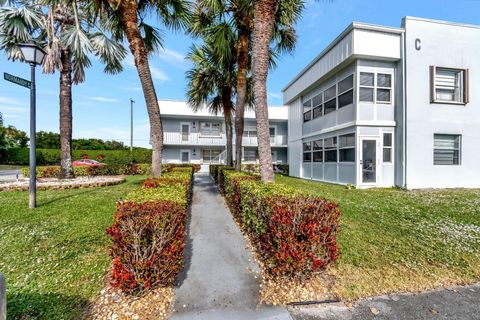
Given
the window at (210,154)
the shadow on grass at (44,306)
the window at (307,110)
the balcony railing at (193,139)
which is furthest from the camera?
the window at (210,154)

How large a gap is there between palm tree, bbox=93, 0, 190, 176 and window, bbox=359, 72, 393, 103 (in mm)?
7774

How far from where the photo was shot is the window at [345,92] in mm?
10305

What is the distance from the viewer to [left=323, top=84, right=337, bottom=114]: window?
11.5 meters

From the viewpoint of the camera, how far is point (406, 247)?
3836 millimetres

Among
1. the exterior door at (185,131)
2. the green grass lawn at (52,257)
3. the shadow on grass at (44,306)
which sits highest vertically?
the exterior door at (185,131)

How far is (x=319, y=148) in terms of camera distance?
1321cm

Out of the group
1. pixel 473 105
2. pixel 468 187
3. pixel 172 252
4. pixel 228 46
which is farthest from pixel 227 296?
pixel 473 105

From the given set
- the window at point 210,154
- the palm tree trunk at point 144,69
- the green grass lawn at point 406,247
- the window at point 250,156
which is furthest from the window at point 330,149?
the window at point 210,154

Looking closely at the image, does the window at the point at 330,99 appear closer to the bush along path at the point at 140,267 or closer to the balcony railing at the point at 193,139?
the bush along path at the point at 140,267

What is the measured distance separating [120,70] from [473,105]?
16.5 metres

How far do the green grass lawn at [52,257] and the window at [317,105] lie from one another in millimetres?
11576

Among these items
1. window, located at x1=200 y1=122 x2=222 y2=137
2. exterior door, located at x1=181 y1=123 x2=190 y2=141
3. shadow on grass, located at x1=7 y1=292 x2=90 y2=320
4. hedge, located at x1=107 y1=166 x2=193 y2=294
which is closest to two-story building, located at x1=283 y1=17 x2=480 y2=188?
hedge, located at x1=107 y1=166 x2=193 y2=294

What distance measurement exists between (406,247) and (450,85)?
10.2m

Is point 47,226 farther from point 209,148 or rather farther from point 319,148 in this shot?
point 209,148
